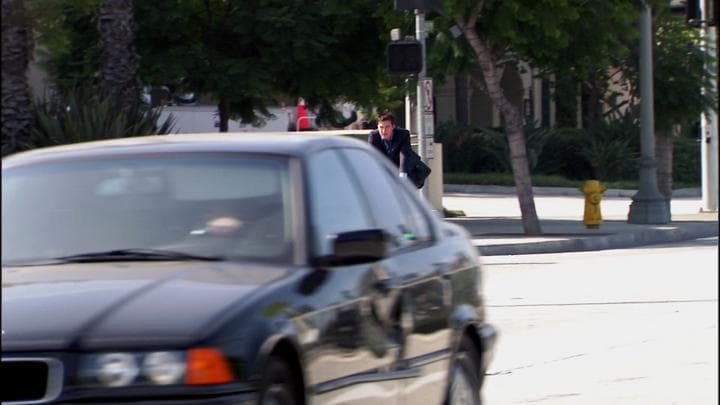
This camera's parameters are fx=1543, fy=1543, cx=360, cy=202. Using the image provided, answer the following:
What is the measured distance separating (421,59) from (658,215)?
23.9 ft

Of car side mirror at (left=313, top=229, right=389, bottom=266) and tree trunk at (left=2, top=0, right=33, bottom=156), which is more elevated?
tree trunk at (left=2, top=0, right=33, bottom=156)

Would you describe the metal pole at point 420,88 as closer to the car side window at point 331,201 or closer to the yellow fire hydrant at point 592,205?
the yellow fire hydrant at point 592,205

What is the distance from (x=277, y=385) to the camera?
5254mm

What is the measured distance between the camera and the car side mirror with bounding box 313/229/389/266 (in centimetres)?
585

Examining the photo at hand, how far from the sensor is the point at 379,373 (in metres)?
6.15

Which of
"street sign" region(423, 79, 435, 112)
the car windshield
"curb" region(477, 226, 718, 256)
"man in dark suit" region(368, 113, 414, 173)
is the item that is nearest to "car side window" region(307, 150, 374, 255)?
the car windshield

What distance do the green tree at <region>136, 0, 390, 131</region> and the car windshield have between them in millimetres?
19444

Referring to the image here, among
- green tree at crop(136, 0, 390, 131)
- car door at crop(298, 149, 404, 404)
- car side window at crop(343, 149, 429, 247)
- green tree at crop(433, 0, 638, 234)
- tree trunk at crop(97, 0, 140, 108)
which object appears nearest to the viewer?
car door at crop(298, 149, 404, 404)

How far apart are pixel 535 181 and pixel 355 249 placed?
3608 cm

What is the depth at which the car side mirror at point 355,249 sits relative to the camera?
5852mm

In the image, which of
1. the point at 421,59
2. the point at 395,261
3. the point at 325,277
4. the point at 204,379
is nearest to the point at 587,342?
the point at 395,261

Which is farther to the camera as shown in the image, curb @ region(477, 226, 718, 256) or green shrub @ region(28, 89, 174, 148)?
curb @ region(477, 226, 718, 256)

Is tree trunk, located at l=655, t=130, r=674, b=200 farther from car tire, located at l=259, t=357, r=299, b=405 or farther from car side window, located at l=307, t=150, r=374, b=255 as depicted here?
car tire, located at l=259, t=357, r=299, b=405

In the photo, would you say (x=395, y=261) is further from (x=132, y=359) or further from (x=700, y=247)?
(x=700, y=247)
